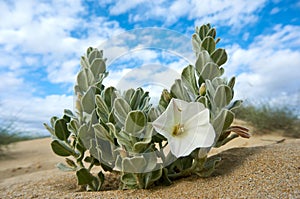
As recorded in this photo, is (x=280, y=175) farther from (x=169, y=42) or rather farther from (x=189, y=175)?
(x=169, y=42)

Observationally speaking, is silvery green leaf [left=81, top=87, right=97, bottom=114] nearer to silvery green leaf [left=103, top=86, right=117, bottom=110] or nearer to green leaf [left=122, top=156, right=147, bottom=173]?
silvery green leaf [left=103, top=86, right=117, bottom=110]

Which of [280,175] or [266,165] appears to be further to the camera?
[266,165]

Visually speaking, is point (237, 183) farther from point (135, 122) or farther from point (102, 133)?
point (102, 133)

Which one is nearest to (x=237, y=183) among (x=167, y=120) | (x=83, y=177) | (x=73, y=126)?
(x=167, y=120)

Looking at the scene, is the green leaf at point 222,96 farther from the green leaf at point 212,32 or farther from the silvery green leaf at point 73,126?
the silvery green leaf at point 73,126

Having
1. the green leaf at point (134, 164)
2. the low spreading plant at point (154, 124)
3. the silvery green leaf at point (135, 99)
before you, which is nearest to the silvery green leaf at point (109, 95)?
the low spreading plant at point (154, 124)

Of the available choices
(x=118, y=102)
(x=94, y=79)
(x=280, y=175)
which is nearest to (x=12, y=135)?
(x=94, y=79)

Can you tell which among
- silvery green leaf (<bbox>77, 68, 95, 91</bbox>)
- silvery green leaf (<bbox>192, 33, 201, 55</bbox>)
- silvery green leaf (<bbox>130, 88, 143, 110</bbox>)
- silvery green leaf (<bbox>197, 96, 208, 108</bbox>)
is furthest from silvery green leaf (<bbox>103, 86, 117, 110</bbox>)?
silvery green leaf (<bbox>192, 33, 201, 55</bbox>)
